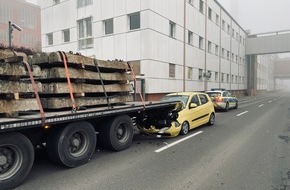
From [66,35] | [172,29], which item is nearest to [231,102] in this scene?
[172,29]

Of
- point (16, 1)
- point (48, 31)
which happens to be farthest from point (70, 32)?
point (16, 1)

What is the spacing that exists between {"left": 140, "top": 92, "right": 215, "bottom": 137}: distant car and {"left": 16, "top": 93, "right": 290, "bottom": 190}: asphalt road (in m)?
0.42

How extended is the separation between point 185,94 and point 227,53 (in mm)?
31331

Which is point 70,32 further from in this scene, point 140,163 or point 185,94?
point 140,163

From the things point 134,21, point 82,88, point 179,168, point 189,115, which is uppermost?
point 134,21

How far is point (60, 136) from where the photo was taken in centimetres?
485

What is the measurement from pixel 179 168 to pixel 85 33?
20.1m

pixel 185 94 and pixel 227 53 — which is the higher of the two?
pixel 227 53

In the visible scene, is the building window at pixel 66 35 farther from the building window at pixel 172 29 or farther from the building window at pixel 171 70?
the building window at pixel 171 70

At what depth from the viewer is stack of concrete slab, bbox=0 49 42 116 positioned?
4.24 m

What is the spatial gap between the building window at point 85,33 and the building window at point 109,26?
185cm

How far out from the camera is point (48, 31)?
85.0ft

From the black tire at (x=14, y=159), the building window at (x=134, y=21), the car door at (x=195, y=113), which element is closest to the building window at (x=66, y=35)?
the building window at (x=134, y=21)

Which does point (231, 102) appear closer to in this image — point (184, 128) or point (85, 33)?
point (184, 128)
